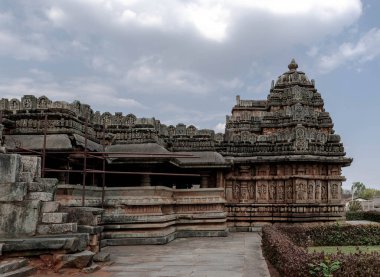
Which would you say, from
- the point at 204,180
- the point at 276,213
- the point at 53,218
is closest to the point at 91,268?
the point at 53,218

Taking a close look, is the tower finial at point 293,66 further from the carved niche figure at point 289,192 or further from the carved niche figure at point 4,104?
the carved niche figure at point 4,104

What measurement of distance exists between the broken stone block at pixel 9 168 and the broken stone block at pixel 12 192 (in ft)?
0.43

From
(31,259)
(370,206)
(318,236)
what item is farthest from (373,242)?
(370,206)

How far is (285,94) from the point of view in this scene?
91.5ft

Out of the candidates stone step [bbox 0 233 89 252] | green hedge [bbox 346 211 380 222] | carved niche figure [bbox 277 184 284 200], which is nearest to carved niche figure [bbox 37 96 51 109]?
stone step [bbox 0 233 89 252]

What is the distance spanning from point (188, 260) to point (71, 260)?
3130 mm

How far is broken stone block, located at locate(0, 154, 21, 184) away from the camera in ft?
30.1

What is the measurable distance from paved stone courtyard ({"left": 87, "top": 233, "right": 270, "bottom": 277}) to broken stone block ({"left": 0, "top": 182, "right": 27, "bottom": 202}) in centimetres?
225

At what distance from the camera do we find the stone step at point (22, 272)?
7.79 m

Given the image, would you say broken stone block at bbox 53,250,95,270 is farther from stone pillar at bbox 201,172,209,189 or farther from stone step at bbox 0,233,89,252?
stone pillar at bbox 201,172,209,189

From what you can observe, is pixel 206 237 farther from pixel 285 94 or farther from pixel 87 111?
pixel 285 94

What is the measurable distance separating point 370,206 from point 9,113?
6873 centimetres

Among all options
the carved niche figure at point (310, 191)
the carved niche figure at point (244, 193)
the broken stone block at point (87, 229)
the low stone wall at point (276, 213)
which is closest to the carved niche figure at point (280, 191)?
the low stone wall at point (276, 213)

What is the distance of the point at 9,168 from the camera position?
9.23 metres
